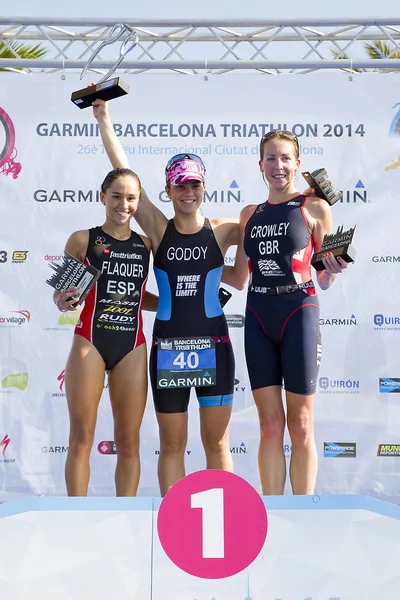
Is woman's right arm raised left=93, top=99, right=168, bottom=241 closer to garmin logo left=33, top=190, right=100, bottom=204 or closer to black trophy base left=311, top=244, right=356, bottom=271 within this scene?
black trophy base left=311, top=244, right=356, bottom=271

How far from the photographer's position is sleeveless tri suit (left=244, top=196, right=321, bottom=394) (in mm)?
3598

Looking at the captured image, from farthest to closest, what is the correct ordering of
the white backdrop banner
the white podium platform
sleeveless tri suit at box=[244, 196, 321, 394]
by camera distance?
the white backdrop banner, sleeveless tri suit at box=[244, 196, 321, 394], the white podium platform

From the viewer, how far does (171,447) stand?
12.1ft

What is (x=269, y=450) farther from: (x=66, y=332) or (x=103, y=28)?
(x=103, y=28)

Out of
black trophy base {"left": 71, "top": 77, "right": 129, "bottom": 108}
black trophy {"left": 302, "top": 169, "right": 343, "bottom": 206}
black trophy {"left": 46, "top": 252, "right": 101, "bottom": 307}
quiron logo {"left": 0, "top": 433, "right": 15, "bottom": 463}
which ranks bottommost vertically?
quiron logo {"left": 0, "top": 433, "right": 15, "bottom": 463}

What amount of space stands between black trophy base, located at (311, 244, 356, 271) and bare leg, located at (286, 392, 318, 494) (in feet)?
2.03

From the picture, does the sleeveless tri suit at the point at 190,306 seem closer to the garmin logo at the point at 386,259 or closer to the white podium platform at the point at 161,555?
the white podium platform at the point at 161,555

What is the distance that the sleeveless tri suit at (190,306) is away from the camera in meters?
3.69

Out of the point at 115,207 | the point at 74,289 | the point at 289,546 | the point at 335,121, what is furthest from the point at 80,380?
the point at 335,121

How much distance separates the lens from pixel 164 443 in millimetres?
3703

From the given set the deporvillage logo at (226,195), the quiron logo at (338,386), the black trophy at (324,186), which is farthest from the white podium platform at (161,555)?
the deporvillage logo at (226,195)

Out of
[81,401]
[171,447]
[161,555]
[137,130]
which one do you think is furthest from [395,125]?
[161,555]

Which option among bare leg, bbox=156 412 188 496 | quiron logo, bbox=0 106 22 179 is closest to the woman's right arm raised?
bare leg, bbox=156 412 188 496

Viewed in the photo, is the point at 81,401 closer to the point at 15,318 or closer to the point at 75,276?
the point at 75,276
